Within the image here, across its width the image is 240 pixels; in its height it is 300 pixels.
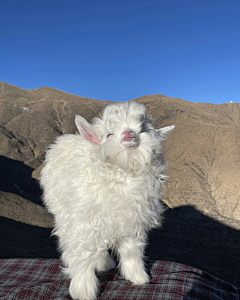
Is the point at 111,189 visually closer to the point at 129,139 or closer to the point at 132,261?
the point at 129,139

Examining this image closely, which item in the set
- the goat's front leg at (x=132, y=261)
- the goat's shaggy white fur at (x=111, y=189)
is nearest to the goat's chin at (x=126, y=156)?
the goat's shaggy white fur at (x=111, y=189)

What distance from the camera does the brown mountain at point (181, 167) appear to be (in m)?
15.0

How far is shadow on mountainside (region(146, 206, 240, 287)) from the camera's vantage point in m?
12.9

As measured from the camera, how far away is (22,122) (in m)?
35.0

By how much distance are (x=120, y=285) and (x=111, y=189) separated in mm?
1189

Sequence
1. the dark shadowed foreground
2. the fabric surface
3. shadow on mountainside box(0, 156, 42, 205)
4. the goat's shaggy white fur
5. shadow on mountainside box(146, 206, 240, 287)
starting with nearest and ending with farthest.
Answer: the goat's shaggy white fur → the fabric surface → the dark shadowed foreground → shadow on mountainside box(146, 206, 240, 287) → shadow on mountainside box(0, 156, 42, 205)

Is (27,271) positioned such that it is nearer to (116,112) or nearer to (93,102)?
(116,112)

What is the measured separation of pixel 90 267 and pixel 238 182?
21327 mm

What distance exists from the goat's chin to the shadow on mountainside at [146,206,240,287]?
987 cm

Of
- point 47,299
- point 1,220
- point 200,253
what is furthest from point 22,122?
point 47,299

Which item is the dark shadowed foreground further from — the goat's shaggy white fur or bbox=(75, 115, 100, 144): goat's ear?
bbox=(75, 115, 100, 144): goat's ear

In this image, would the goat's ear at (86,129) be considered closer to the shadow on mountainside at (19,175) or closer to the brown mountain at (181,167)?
the brown mountain at (181,167)

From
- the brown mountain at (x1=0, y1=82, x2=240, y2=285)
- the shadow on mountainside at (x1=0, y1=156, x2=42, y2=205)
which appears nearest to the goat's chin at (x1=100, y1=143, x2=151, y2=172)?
the brown mountain at (x1=0, y1=82, x2=240, y2=285)

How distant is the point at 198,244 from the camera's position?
15.9 meters
